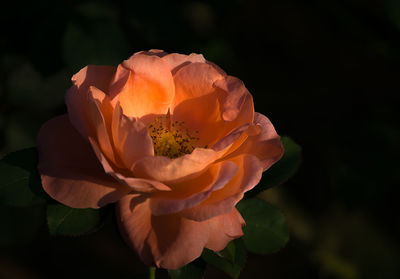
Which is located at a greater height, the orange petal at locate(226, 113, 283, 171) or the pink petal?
the pink petal

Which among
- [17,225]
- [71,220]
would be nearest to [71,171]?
[71,220]

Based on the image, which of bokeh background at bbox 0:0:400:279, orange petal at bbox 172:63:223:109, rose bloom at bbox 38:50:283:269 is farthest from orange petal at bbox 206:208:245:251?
bokeh background at bbox 0:0:400:279

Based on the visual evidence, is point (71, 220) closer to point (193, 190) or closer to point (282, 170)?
point (193, 190)

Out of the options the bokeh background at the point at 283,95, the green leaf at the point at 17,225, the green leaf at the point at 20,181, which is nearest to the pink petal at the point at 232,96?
the green leaf at the point at 20,181

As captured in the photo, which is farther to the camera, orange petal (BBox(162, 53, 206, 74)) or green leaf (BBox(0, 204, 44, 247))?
green leaf (BBox(0, 204, 44, 247))

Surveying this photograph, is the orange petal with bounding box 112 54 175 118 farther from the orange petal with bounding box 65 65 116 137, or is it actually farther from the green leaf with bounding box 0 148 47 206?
the green leaf with bounding box 0 148 47 206

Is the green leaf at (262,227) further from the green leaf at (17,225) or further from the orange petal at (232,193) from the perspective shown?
the green leaf at (17,225)

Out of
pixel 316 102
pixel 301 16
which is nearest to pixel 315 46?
pixel 301 16
